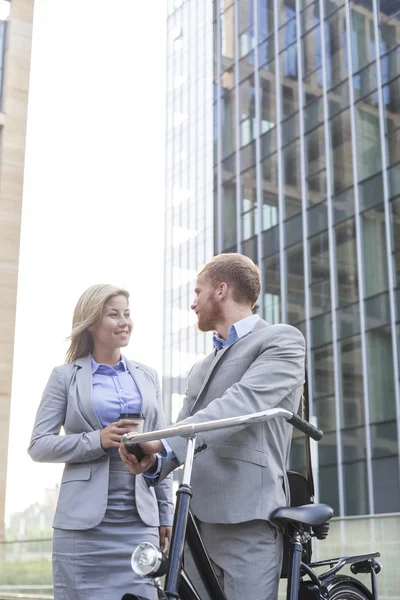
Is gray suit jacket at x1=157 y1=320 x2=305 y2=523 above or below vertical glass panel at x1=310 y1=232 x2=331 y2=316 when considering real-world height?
below

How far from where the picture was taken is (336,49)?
88.1 ft

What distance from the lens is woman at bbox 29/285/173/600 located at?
3.23 m

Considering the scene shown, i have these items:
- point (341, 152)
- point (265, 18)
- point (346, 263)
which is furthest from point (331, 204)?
Answer: point (265, 18)

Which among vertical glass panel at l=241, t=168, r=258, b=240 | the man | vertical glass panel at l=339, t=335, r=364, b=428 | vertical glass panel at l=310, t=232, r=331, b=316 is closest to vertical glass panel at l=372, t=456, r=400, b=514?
vertical glass panel at l=339, t=335, r=364, b=428

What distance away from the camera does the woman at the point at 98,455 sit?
3230mm

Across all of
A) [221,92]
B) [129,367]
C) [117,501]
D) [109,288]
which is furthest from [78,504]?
[221,92]

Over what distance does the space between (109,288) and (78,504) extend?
0.92 metres

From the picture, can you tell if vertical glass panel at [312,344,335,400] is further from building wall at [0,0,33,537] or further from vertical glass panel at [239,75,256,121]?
building wall at [0,0,33,537]

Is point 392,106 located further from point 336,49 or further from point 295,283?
point 295,283

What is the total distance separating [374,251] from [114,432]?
21.9 metres

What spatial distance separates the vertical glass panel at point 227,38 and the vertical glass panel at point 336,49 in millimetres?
6048

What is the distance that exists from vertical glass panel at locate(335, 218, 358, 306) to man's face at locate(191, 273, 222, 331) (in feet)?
71.3

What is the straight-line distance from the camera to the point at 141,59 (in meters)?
20.7

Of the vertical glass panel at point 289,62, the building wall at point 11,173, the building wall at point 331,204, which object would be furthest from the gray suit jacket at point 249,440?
the vertical glass panel at point 289,62
